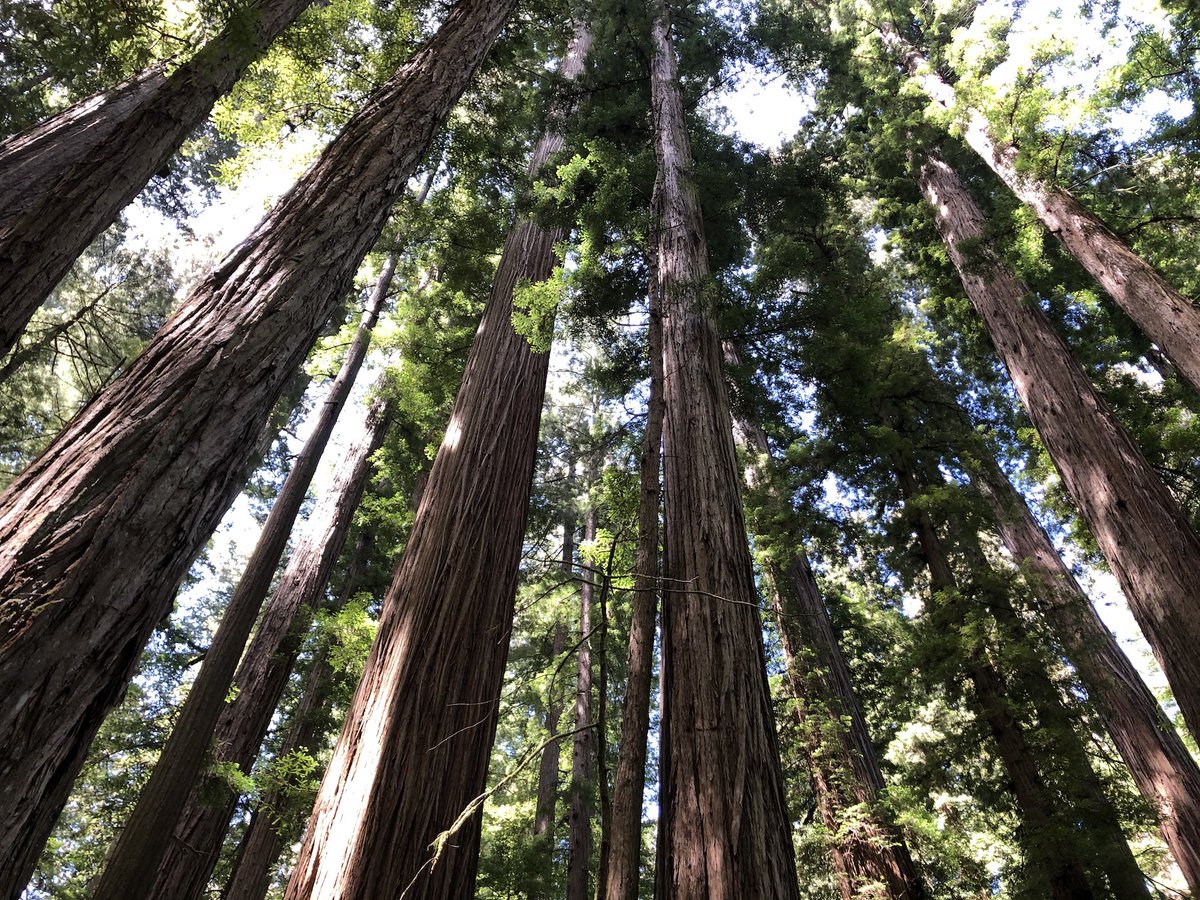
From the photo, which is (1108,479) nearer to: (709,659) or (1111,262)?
(1111,262)

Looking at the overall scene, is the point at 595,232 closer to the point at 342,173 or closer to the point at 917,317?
the point at 342,173

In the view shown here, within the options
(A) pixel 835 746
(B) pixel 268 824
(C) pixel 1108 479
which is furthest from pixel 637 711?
(B) pixel 268 824

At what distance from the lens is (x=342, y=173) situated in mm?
3143

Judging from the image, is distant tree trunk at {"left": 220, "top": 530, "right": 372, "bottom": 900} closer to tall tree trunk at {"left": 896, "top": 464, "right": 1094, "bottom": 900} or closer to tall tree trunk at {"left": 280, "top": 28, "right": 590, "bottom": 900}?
tall tree trunk at {"left": 280, "top": 28, "right": 590, "bottom": 900}

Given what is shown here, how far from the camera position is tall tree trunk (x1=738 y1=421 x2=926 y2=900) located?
5.46 m

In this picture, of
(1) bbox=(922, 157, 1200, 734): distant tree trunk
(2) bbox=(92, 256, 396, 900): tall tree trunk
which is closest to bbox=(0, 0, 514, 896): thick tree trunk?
(2) bbox=(92, 256, 396, 900): tall tree trunk

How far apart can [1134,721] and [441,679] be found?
7.91m

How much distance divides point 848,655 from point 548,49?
1098cm

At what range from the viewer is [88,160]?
2486 mm

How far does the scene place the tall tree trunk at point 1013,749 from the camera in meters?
5.43

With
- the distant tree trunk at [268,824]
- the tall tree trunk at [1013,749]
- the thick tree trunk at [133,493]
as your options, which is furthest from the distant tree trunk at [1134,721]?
the distant tree trunk at [268,824]

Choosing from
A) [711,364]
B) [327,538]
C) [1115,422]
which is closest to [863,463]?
[1115,422]

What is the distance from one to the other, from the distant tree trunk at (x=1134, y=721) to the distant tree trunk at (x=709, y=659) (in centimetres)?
500

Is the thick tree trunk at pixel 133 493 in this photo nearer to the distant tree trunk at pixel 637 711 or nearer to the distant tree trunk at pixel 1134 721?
the distant tree trunk at pixel 637 711
